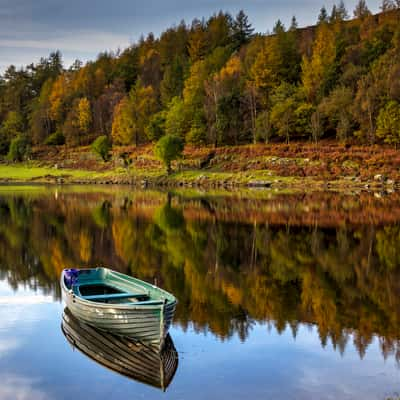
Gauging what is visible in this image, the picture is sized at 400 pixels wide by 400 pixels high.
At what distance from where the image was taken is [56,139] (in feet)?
463

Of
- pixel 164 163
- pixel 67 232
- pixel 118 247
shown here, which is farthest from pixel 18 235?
pixel 164 163

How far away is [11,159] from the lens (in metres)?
132

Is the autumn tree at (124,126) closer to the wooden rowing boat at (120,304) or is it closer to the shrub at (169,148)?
the shrub at (169,148)

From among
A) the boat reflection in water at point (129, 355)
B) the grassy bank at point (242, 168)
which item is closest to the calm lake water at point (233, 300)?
the boat reflection in water at point (129, 355)

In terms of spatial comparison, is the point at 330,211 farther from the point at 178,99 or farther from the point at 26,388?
the point at 178,99

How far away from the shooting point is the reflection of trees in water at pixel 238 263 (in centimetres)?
1866

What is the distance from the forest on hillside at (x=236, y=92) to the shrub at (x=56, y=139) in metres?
0.32

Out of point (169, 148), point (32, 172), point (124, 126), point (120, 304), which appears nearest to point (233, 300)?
point (120, 304)

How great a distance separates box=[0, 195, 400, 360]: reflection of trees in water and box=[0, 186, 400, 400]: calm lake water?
0.09 metres

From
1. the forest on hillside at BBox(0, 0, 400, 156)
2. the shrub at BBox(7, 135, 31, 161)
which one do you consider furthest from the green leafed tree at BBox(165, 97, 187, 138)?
the shrub at BBox(7, 135, 31, 161)

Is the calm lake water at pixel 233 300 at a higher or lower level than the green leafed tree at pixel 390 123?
lower

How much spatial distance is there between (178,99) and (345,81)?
3895 centimetres

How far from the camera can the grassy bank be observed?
260 feet

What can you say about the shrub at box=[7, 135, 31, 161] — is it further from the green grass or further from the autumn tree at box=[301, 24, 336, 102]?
the autumn tree at box=[301, 24, 336, 102]
